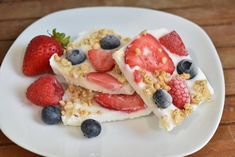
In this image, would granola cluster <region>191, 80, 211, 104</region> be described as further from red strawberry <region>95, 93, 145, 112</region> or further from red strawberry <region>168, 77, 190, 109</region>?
red strawberry <region>95, 93, 145, 112</region>

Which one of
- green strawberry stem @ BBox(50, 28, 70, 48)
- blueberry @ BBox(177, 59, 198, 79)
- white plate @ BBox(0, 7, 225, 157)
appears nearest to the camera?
white plate @ BBox(0, 7, 225, 157)


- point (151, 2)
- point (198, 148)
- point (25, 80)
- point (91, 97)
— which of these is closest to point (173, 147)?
point (198, 148)

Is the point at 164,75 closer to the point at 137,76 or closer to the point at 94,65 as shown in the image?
the point at 137,76

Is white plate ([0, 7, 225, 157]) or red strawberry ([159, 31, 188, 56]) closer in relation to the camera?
white plate ([0, 7, 225, 157])

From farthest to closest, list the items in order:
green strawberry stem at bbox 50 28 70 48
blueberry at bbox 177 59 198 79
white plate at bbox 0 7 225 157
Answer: green strawberry stem at bbox 50 28 70 48 → blueberry at bbox 177 59 198 79 → white plate at bbox 0 7 225 157

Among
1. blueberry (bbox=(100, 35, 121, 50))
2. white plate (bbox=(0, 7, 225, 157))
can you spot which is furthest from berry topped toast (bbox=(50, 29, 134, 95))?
white plate (bbox=(0, 7, 225, 157))

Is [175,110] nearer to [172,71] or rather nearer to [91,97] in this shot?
[172,71]

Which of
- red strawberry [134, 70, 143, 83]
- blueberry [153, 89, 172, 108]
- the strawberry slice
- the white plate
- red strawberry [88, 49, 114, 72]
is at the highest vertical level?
red strawberry [88, 49, 114, 72]
